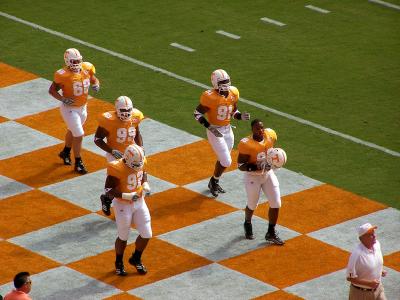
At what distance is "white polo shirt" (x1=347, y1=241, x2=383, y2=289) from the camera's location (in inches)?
572

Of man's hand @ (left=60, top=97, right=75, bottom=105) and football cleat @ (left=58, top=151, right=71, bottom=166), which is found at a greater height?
man's hand @ (left=60, top=97, right=75, bottom=105)

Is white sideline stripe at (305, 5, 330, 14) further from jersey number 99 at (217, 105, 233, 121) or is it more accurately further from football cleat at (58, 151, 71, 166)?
football cleat at (58, 151, 71, 166)

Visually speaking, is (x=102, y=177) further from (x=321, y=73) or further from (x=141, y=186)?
(x=321, y=73)

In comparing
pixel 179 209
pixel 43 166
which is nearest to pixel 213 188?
pixel 179 209

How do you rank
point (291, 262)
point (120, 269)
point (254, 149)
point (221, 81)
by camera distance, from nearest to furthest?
point (120, 269) → point (291, 262) → point (254, 149) → point (221, 81)

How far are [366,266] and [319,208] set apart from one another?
3.83 meters

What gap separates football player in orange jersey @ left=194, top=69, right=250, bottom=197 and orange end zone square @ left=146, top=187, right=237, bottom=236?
33 cm

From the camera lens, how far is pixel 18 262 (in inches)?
658

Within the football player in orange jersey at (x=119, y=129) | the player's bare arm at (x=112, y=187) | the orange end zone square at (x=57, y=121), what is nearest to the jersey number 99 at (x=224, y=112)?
the football player in orange jersey at (x=119, y=129)

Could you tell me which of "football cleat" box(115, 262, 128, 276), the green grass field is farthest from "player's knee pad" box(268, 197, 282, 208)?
"football cleat" box(115, 262, 128, 276)

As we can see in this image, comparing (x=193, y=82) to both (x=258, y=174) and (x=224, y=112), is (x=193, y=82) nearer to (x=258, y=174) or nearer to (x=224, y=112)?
(x=224, y=112)

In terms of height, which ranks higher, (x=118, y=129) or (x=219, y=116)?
(x=219, y=116)

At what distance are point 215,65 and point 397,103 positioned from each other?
352cm

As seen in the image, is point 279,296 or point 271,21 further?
point 271,21
